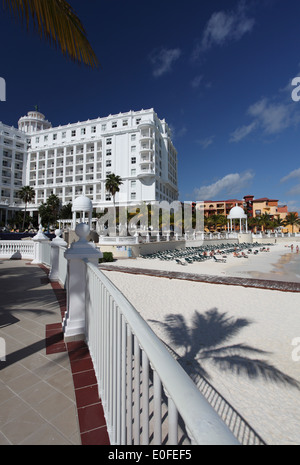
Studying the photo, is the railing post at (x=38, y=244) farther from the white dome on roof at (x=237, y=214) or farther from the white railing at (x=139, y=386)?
the white dome on roof at (x=237, y=214)

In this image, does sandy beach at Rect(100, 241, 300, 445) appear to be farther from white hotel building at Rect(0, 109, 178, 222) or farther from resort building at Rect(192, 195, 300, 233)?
resort building at Rect(192, 195, 300, 233)

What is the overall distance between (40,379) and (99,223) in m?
47.3

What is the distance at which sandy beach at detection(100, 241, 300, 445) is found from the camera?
3.55 metres

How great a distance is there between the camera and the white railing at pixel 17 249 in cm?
1523

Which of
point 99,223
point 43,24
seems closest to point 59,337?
point 43,24

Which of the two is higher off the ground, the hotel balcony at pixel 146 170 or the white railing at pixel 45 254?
the hotel balcony at pixel 146 170

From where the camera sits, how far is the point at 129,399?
1596mm

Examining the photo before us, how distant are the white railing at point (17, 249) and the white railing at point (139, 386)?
14043 mm

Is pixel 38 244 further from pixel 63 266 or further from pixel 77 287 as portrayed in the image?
pixel 77 287

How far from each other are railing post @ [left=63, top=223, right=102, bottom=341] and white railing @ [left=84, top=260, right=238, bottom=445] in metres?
0.71

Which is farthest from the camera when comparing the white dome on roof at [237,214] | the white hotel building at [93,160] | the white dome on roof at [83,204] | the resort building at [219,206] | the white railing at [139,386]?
the resort building at [219,206]

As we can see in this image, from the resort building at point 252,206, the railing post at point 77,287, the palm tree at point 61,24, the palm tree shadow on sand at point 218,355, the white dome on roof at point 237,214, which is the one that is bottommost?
the palm tree shadow on sand at point 218,355

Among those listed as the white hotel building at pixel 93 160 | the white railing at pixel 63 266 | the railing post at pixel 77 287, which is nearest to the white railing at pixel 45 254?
the white railing at pixel 63 266

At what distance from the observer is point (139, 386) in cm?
151
